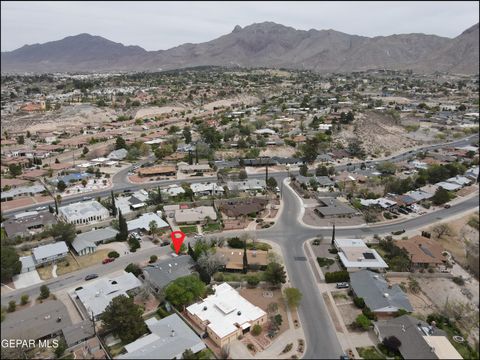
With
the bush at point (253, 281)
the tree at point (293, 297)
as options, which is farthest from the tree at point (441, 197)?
the bush at point (253, 281)

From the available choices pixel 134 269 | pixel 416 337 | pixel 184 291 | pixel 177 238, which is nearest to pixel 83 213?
pixel 177 238

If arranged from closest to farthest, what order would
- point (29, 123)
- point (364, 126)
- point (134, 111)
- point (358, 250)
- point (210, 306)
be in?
point (210, 306) < point (358, 250) < point (364, 126) < point (29, 123) < point (134, 111)

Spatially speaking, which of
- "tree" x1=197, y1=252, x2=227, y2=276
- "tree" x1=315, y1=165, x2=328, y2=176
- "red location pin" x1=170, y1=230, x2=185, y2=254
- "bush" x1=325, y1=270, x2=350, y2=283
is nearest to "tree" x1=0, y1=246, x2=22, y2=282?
"red location pin" x1=170, y1=230, x2=185, y2=254

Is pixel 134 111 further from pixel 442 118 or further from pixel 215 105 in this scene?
pixel 442 118

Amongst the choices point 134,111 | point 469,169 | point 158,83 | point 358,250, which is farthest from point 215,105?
point 358,250

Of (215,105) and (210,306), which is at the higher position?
(215,105)

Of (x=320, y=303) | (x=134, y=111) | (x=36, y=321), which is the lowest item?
(x=320, y=303)

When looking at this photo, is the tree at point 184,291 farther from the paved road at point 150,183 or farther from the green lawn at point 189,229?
the paved road at point 150,183

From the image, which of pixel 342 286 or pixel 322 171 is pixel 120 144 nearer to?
pixel 322 171
